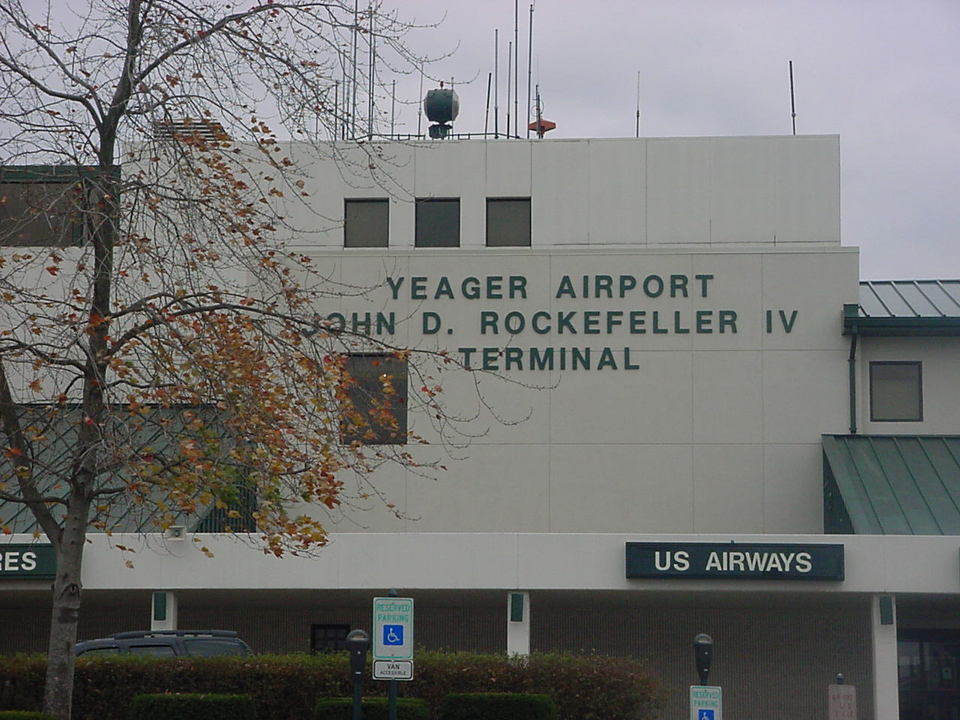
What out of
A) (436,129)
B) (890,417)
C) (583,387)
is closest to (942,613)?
(890,417)

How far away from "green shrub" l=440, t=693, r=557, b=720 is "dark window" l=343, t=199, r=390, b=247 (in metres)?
14.4

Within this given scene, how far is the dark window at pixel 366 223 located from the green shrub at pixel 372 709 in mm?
14768

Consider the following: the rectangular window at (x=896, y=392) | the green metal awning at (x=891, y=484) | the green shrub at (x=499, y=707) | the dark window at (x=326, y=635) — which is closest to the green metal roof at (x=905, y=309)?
the rectangular window at (x=896, y=392)

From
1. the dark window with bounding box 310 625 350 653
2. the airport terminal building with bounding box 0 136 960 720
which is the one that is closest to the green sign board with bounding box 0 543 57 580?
the airport terminal building with bounding box 0 136 960 720

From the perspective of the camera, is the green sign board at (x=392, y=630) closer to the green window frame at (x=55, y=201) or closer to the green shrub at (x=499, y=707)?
the green shrub at (x=499, y=707)

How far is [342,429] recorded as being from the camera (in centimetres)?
1648

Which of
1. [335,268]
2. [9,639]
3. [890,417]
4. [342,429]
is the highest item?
[335,268]

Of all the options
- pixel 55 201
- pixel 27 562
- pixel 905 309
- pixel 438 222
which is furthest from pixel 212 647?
pixel 905 309

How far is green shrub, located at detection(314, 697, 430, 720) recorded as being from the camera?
18.0 meters

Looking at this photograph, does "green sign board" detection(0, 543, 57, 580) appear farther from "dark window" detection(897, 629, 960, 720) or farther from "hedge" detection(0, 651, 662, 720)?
"dark window" detection(897, 629, 960, 720)

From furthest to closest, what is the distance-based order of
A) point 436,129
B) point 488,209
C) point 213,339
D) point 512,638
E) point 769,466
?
point 436,129, point 488,209, point 769,466, point 512,638, point 213,339

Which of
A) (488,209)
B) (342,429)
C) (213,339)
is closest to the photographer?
(213,339)

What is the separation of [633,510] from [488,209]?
23.1 ft

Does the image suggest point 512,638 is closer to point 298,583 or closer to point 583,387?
point 298,583
